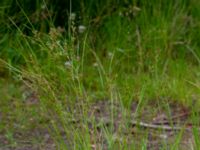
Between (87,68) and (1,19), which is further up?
(1,19)

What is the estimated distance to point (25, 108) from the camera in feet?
11.3

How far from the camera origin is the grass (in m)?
3.01

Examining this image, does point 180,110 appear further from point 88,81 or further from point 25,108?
point 25,108

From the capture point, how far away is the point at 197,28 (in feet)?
15.3

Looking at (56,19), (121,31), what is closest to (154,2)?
(121,31)

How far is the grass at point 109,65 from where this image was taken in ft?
9.88

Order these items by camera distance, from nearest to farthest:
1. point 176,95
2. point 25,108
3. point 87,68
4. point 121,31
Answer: point 25,108
point 176,95
point 87,68
point 121,31

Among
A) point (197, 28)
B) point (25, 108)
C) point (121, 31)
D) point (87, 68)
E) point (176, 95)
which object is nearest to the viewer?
point (25, 108)

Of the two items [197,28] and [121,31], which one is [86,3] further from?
[197,28]

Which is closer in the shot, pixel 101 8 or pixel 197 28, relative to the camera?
pixel 101 8

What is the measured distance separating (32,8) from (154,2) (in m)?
0.98

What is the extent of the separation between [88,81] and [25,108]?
58 cm

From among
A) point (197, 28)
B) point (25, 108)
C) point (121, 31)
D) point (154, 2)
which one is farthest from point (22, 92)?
point (197, 28)

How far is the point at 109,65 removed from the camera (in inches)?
142
